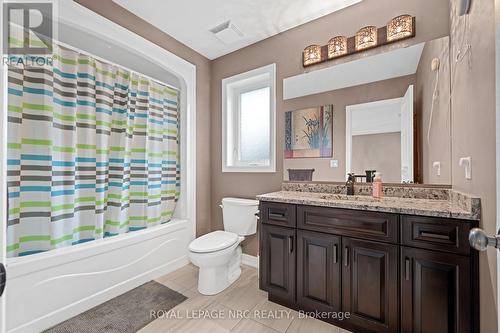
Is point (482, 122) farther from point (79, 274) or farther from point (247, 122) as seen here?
point (79, 274)

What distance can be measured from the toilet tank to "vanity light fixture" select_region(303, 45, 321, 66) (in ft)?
4.76

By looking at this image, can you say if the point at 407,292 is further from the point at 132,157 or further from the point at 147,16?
the point at 147,16

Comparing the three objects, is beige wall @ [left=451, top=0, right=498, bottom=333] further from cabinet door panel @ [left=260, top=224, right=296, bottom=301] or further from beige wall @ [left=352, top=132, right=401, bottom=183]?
cabinet door panel @ [left=260, top=224, right=296, bottom=301]

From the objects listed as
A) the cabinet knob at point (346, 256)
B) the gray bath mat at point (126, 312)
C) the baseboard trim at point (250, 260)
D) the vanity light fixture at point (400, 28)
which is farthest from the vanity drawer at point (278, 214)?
the vanity light fixture at point (400, 28)

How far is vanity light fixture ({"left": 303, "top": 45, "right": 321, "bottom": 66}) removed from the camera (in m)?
2.04

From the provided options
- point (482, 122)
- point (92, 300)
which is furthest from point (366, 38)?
point (92, 300)

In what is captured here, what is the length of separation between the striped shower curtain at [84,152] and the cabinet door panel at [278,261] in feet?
4.03

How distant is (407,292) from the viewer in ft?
4.17

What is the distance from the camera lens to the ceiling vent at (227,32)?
217 cm

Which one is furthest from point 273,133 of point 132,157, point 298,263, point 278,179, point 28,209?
point 28,209

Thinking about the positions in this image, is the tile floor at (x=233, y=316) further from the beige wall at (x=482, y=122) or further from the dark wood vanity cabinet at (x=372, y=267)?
the beige wall at (x=482, y=122)

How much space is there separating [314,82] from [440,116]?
0.99 meters

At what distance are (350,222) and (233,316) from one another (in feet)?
3.62

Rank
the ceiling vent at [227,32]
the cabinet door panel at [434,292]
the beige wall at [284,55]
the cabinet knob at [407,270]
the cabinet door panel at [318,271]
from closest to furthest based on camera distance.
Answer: the cabinet door panel at [434,292] → the cabinet knob at [407,270] → the cabinet door panel at [318,271] → the beige wall at [284,55] → the ceiling vent at [227,32]
